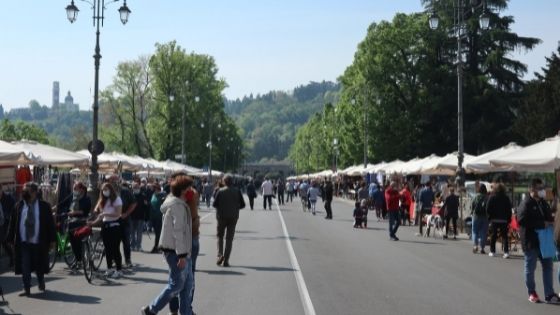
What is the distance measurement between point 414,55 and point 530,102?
Answer: 14.3 meters

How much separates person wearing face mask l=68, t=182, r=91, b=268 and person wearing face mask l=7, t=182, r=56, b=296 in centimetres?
249

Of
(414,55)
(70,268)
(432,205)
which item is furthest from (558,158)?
(414,55)

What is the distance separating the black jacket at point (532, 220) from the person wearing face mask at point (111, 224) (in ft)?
24.5

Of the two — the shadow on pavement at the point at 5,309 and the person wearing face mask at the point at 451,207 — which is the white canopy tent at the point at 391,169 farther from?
the shadow on pavement at the point at 5,309

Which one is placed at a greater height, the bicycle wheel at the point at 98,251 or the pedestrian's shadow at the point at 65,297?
the bicycle wheel at the point at 98,251

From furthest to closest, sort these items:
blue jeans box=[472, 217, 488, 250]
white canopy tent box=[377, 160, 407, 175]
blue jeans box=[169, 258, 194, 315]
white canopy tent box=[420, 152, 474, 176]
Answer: white canopy tent box=[377, 160, 407, 175] → white canopy tent box=[420, 152, 474, 176] → blue jeans box=[472, 217, 488, 250] → blue jeans box=[169, 258, 194, 315]

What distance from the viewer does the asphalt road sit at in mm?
11008

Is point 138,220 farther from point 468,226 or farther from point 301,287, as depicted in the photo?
point 468,226

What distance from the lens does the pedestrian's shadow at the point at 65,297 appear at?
1165 centimetres

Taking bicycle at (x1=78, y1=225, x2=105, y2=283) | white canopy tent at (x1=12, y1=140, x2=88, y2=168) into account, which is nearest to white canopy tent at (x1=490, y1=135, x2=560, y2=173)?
bicycle at (x1=78, y1=225, x2=105, y2=283)

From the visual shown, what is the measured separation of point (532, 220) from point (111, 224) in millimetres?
7754

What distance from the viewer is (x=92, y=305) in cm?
1121

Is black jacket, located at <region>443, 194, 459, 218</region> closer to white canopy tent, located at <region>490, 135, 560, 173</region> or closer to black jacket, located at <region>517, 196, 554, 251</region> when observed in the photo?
white canopy tent, located at <region>490, 135, 560, 173</region>

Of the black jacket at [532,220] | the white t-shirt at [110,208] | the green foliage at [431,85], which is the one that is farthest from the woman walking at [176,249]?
the green foliage at [431,85]
